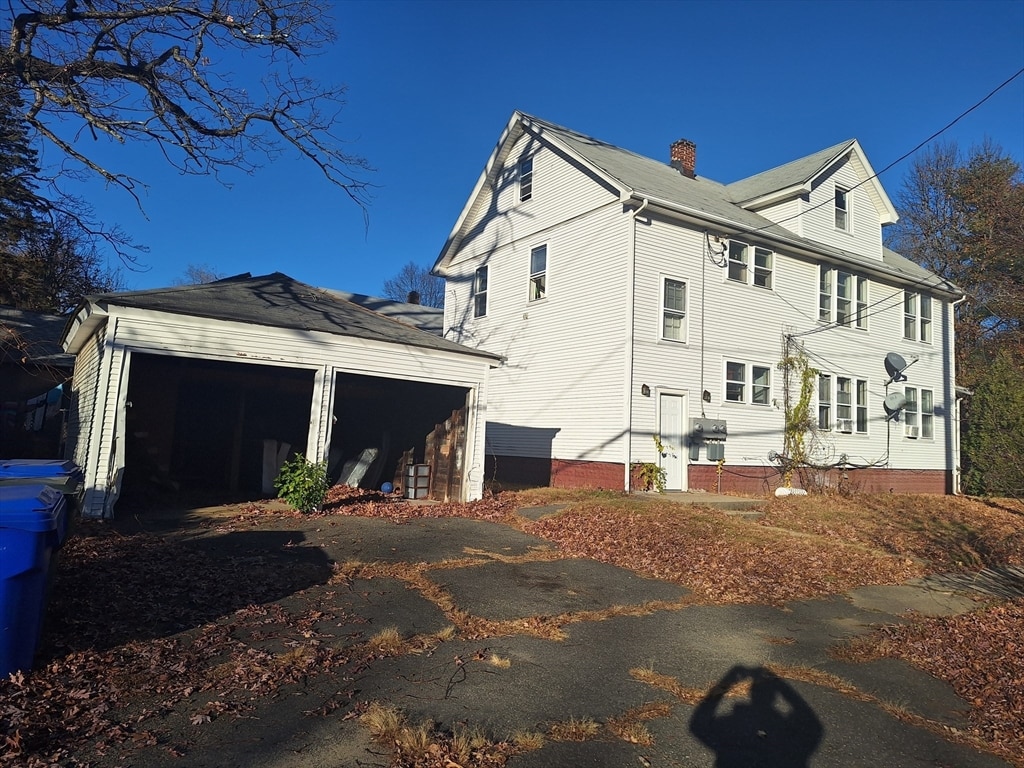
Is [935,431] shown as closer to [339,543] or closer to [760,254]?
[760,254]

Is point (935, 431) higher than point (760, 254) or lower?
lower

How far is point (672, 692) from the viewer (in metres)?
4.93

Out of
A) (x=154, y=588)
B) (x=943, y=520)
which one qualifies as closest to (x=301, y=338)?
(x=154, y=588)

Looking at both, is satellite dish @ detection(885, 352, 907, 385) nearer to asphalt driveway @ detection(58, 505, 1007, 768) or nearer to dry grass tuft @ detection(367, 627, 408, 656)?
asphalt driveway @ detection(58, 505, 1007, 768)

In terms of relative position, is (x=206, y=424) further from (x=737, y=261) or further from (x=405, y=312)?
(x=737, y=261)

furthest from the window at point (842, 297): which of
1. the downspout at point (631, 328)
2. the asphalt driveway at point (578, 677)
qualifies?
the asphalt driveway at point (578, 677)

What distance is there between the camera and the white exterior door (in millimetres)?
16688

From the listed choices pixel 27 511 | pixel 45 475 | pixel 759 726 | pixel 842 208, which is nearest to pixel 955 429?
pixel 842 208

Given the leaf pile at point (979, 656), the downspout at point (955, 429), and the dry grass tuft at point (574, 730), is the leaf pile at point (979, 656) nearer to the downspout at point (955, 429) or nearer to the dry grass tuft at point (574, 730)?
the dry grass tuft at point (574, 730)

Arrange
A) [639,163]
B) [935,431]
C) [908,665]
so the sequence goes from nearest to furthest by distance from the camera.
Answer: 1. [908,665]
2. [639,163]
3. [935,431]

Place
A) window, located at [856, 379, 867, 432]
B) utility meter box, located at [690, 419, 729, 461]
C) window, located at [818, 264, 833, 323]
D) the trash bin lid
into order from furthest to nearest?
1. window, located at [856, 379, 867, 432]
2. window, located at [818, 264, 833, 323]
3. utility meter box, located at [690, 419, 729, 461]
4. the trash bin lid

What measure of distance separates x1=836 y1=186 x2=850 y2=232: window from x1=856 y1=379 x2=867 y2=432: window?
16.3 ft

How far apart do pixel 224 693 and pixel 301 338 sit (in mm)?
8297

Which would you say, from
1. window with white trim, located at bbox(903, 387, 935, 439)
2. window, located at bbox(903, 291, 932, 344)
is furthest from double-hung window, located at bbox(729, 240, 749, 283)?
window with white trim, located at bbox(903, 387, 935, 439)
